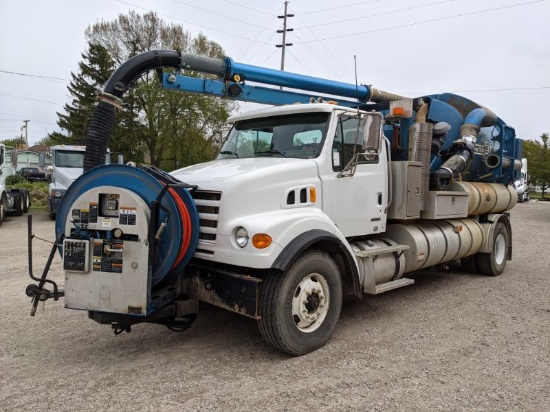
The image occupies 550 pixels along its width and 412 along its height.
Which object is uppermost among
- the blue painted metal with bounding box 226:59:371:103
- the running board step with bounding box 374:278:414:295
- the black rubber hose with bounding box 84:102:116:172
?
the blue painted metal with bounding box 226:59:371:103

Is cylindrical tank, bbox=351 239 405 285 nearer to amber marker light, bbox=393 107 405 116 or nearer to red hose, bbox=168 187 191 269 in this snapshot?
amber marker light, bbox=393 107 405 116

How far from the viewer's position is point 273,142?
5309 mm

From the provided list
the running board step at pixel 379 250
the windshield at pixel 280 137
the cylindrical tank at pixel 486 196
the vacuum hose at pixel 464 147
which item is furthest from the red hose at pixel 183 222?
the cylindrical tank at pixel 486 196

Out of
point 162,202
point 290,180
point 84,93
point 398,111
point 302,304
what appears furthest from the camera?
point 84,93

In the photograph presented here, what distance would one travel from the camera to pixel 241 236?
4078mm

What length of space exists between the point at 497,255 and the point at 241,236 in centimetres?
625

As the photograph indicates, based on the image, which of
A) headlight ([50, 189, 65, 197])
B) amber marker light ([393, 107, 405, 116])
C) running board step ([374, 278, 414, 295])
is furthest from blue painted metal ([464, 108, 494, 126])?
headlight ([50, 189, 65, 197])

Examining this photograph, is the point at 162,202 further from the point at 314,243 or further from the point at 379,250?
the point at 379,250

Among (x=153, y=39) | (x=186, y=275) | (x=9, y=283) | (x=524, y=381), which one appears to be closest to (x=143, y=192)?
(x=186, y=275)

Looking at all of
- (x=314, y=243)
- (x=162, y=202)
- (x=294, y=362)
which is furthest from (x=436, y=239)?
(x=162, y=202)

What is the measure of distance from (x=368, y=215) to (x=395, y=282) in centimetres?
94

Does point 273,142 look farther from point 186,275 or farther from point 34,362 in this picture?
point 34,362

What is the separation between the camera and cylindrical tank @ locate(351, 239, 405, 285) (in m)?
5.44

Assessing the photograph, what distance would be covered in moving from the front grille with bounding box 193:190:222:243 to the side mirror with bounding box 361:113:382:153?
1778 mm
